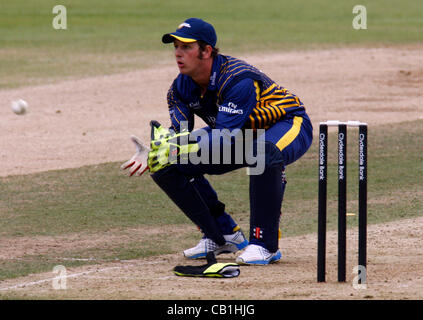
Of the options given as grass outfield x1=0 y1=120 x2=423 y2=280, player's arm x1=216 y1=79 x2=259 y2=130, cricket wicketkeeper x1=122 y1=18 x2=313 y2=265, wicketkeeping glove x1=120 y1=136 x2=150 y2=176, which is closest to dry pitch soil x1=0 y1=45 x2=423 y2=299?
grass outfield x1=0 y1=120 x2=423 y2=280

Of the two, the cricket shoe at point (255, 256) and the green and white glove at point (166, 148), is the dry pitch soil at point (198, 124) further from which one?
the green and white glove at point (166, 148)

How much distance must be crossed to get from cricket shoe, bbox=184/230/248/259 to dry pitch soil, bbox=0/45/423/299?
0.07m

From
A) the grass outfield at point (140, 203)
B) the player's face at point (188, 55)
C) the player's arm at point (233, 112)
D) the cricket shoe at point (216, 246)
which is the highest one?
the player's face at point (188, 55)

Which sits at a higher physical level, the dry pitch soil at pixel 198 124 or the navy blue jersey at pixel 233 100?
the navy blue jersey at pixel 233 100

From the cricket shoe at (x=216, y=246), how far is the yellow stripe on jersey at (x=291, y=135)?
3.18 ft

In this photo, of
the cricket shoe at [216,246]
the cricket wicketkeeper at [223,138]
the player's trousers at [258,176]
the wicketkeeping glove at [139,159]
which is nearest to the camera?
the wicketkeeping glove at [139,159]

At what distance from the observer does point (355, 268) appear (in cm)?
665

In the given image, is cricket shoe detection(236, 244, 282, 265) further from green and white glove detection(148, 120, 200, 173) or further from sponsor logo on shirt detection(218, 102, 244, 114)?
sponsor logo on shirt detection(218, 102, 244, 114)

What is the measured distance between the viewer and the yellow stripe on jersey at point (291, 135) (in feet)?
22.2

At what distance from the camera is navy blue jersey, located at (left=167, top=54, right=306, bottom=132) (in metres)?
6.60

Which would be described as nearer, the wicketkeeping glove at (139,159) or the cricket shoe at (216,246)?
the wicketkeeping glove at (139,159)

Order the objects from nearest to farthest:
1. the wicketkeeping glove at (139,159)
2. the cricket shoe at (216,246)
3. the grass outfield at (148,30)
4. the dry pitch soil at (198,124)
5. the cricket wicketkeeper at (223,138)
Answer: the dry pitch soil at (198,124), the wicketkeeping glove at (139,159), the cricket wicketkeeper at (223,138), the cricket shoe at (216,246), the grass outfield at (148,30)

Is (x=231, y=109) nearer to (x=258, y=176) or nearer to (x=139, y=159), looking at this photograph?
(x=258, y=176)

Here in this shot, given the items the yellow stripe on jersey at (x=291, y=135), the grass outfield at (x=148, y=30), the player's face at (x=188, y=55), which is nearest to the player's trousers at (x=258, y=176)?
the yellow stripe on jersey at (x=291, y=135)
